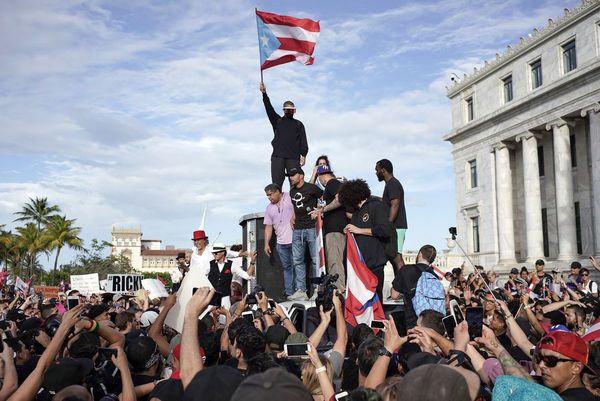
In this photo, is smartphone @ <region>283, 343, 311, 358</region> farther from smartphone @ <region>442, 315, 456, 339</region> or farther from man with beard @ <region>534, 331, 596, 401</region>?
man with beard @ <region>534, 331, 596, 401</region>

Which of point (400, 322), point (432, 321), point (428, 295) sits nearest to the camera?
point (432, 321)

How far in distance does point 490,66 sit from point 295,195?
3681 cm

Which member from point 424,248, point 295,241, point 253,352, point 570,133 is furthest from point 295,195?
point 570,133

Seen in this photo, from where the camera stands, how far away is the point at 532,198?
3838 centimetres

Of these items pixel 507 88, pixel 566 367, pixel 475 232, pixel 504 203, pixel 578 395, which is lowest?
pixel 578 395

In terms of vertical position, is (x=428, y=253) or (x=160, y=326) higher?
Answer: (x=428, y=253)

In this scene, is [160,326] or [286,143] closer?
[160,326]

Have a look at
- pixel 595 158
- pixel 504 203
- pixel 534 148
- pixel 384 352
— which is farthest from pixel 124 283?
pixel 504 203

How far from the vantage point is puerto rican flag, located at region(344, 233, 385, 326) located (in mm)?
7008

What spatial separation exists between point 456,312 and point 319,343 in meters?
1.70

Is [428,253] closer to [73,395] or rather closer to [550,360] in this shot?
[550,360]

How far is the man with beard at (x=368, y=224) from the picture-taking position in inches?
300

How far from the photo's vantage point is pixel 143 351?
4422 mm

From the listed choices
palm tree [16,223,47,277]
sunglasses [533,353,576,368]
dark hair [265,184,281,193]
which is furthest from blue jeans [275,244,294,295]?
palm tree [16,223,47,277]
